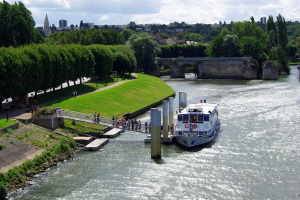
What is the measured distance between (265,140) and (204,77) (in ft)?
307

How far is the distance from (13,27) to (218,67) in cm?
6753

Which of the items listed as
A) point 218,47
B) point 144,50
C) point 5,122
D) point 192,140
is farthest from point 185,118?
point 218,47

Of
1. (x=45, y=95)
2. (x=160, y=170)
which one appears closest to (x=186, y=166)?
(x=160, y=170)

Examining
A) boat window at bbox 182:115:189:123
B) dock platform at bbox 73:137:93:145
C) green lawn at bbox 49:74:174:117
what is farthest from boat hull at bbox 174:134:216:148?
green lawn at bbox 49:74:174:117

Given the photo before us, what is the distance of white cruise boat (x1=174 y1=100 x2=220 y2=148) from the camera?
5776 cm

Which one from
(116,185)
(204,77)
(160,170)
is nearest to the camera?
(116,185)

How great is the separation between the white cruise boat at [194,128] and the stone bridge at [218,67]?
296 ft

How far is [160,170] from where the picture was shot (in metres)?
48.5

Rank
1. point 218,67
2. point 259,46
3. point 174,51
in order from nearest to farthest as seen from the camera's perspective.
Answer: point 218,67
point 259,46
point 174,51

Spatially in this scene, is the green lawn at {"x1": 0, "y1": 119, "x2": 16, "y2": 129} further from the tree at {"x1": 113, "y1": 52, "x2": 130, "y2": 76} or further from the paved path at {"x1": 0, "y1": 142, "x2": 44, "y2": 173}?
the tree at {"x1": 113, "y1": 52, "x2": 130, "y2": 76}

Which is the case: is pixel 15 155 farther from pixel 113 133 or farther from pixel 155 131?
pixel 113 133

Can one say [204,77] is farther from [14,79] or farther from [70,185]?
[70,185]

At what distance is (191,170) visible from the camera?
48.5 m

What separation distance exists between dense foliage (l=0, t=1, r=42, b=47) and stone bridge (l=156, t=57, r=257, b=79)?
59.5 m
